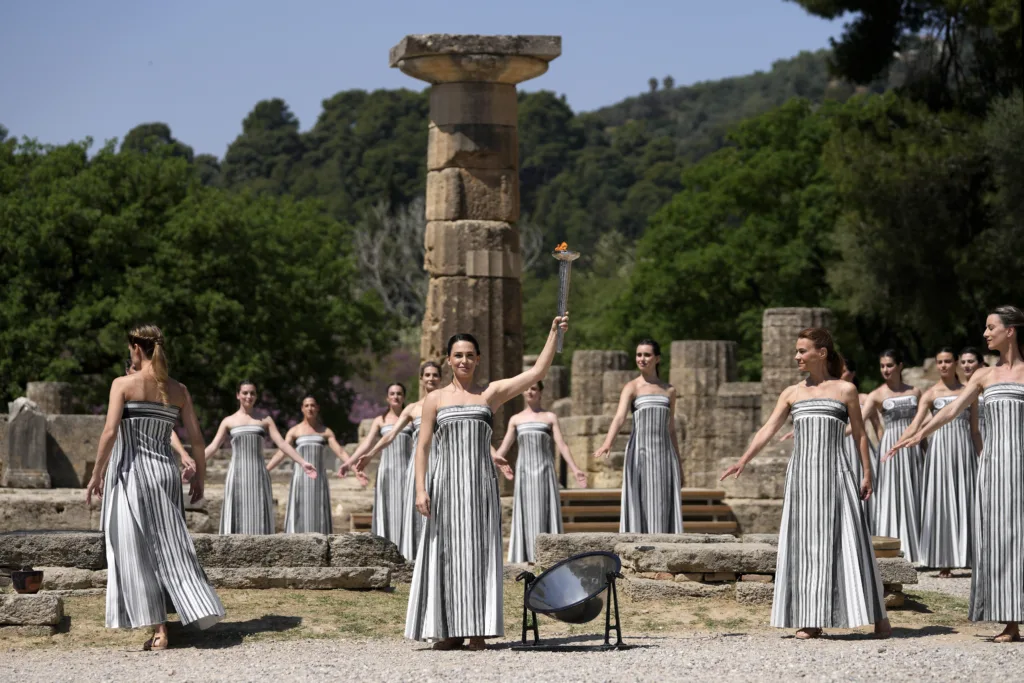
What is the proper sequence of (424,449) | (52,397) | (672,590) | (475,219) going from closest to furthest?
(424,449) < (672,590) < (475,219) < (52,397)

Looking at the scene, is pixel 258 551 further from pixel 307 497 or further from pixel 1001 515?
pixel 1001 515

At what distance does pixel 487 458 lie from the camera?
1080 centimetres

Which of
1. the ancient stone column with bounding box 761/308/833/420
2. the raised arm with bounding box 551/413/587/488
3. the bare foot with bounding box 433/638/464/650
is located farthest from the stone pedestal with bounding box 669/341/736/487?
the bare foot with bounding box 433/638/464/650

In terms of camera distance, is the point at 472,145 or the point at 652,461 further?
the point at 472,145

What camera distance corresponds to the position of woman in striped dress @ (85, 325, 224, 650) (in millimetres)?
10992

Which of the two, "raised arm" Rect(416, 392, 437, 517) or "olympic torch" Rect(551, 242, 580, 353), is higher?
"olympic torch" Rect(551, 242, 580, 353)

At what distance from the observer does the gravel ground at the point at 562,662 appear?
9.48 m

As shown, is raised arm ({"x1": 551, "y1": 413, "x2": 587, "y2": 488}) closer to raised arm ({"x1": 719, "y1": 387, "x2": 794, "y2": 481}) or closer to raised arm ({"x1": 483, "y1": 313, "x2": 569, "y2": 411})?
raised arm ({"x1": 719, "y1": 387, "x2": 794, "y2": 481})

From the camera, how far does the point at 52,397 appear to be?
28734mm

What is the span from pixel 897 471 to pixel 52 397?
1578 cm

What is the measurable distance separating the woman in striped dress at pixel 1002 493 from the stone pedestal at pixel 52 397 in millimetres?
20092

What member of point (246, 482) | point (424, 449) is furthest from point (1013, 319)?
point (246, 482)

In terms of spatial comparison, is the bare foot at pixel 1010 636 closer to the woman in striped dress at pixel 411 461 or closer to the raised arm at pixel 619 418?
the raised arm at pixel 619 418

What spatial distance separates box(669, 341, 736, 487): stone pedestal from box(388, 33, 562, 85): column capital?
1200 cm
